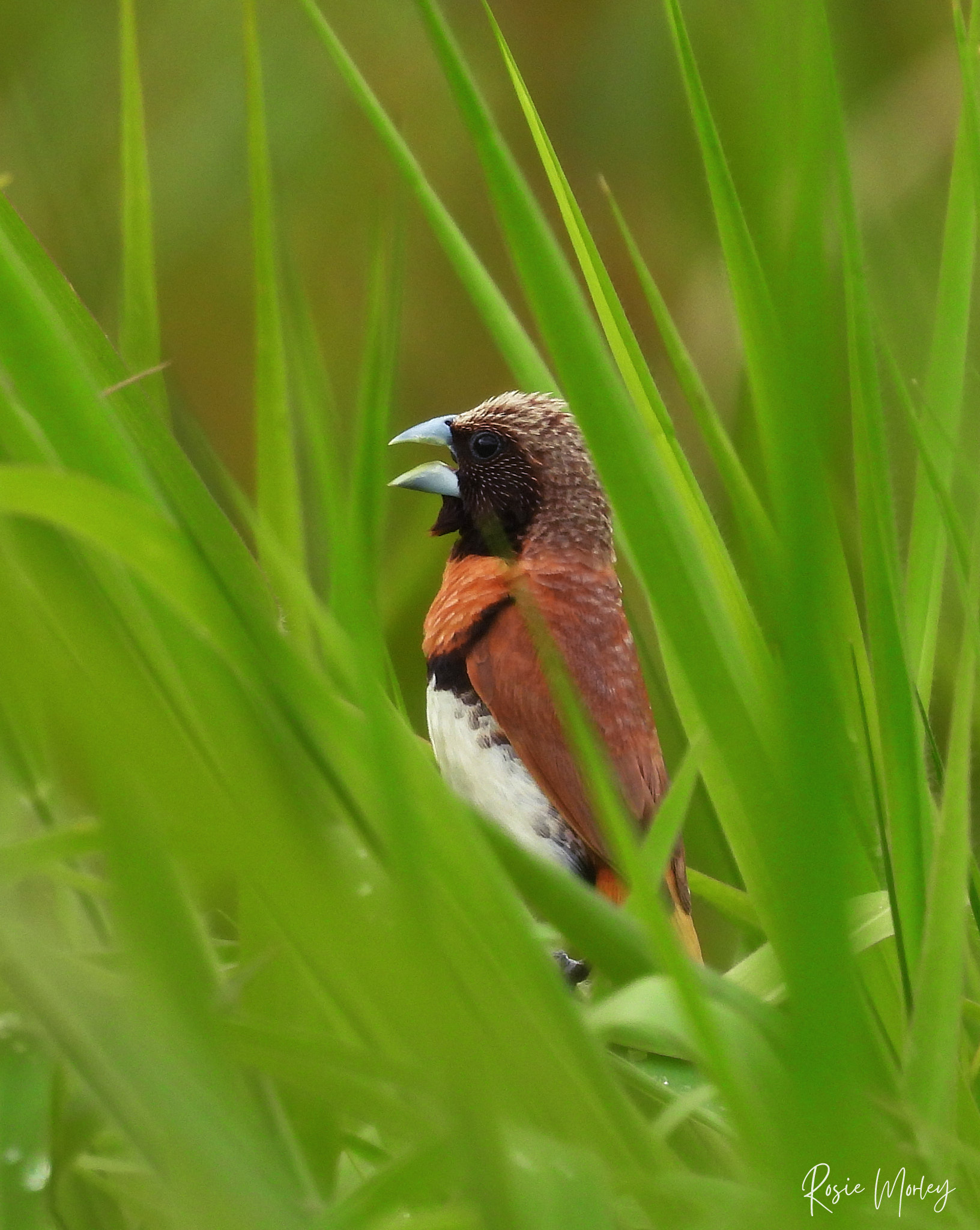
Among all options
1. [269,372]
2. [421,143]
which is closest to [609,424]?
[269,372]

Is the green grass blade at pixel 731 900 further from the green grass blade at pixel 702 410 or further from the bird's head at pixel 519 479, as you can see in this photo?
the bird's head at pixel 519 479

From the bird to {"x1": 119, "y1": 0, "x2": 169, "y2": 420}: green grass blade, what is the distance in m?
0.45

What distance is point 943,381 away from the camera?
0.90 meters

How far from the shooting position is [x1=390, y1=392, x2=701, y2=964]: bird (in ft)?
4.37

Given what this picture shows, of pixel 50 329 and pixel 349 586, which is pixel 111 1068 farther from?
pixel 50 329

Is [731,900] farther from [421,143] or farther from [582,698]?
[421,143]

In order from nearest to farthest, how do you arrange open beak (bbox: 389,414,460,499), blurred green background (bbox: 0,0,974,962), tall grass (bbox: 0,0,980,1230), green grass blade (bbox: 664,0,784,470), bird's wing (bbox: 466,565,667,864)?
tall grass (bbox: 0,0,980,1230), green grass blade (bbox: 664,0,784,470), bird's wing (bbox: 466,565,667,864), open beak (bbox: 389,414,460,499), blurred green background (bbox: 0,0,974,962)

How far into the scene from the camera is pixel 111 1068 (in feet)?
1.42

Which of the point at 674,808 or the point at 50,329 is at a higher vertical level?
the point at 50,329

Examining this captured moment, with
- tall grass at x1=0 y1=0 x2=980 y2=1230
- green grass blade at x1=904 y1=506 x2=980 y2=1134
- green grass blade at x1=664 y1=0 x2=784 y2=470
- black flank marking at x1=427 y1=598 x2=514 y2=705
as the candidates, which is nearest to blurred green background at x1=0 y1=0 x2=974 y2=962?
black flank marking at x1=427 y1=598 x2=514 y2=705

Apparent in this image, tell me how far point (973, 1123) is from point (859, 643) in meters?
0.29

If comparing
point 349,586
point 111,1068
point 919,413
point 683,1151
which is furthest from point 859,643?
point 111,1068

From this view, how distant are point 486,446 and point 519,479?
0.06m
